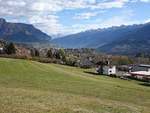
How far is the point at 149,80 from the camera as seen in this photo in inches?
2990

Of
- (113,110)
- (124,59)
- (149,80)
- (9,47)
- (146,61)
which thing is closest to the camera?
(113,110)

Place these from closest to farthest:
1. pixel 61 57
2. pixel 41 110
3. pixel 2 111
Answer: pixel 2 111 → pixel 41 110 → pixel 61 57

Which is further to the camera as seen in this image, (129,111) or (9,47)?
(9,47)

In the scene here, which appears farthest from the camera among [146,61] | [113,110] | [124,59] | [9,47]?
[146,61]

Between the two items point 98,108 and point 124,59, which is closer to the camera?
point 98,108

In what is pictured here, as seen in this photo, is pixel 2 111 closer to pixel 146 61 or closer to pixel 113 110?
pixel 113 110

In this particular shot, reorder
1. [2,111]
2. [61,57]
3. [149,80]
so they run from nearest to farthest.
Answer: [2,111] → [149,80] → [61,57]

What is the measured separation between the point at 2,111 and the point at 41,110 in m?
3.15

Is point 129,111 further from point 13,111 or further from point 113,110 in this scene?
point 13,111

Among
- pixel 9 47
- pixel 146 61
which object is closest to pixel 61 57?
pixel 9 47

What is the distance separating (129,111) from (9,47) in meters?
94.3

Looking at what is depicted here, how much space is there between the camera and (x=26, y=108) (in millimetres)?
18734

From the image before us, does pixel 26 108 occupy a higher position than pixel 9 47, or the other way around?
pixel 9 47

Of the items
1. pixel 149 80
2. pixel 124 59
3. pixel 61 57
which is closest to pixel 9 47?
Answer: pixel 61 57
